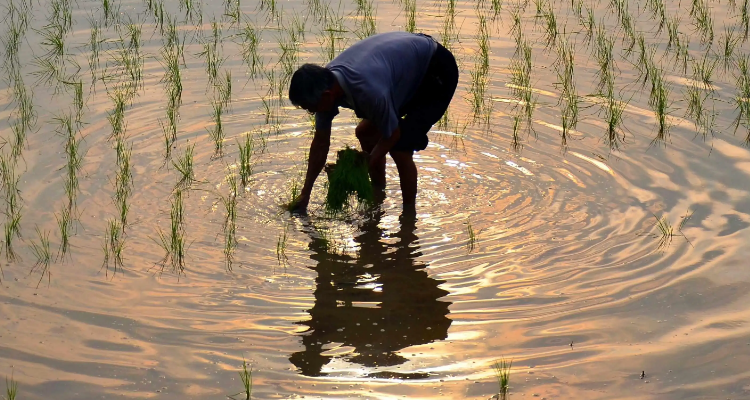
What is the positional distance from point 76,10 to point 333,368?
560cm

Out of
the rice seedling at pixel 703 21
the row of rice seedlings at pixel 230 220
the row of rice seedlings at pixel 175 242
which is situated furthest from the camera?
the rice seedling at pixel 703 21

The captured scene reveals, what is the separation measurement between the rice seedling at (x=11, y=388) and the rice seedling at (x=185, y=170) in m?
1.86

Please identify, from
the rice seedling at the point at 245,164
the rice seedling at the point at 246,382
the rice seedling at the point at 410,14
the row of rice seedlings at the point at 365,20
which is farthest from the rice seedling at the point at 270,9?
the rice seedling at the point at 246,382

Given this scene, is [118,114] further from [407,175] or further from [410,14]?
[410,14]

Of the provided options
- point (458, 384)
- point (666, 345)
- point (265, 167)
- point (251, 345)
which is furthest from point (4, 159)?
point (666, 345)

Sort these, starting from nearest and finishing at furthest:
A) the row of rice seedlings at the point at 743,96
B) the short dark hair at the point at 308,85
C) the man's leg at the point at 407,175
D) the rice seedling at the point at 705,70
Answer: the short dark hair at the point at 308,85 → the man's leg at the point at 407,175 → the row of rice seedlings at the point at 743,96 → the rice seedling at the point at 705,70

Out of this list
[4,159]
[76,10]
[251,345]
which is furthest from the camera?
[76,10]

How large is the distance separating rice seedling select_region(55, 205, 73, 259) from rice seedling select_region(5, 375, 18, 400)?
3.34 ft

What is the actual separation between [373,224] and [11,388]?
2035 mm

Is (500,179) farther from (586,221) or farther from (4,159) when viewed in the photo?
(4,159)

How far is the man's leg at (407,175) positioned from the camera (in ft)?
15.8

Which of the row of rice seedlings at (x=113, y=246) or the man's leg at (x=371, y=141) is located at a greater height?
the man's leg at (x=371, y=141)

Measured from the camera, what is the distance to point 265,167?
18.1ft

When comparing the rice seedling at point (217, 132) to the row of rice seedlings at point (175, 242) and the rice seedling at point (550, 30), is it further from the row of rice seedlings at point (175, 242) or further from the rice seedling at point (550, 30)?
the rice seedling at point (550, 30)
